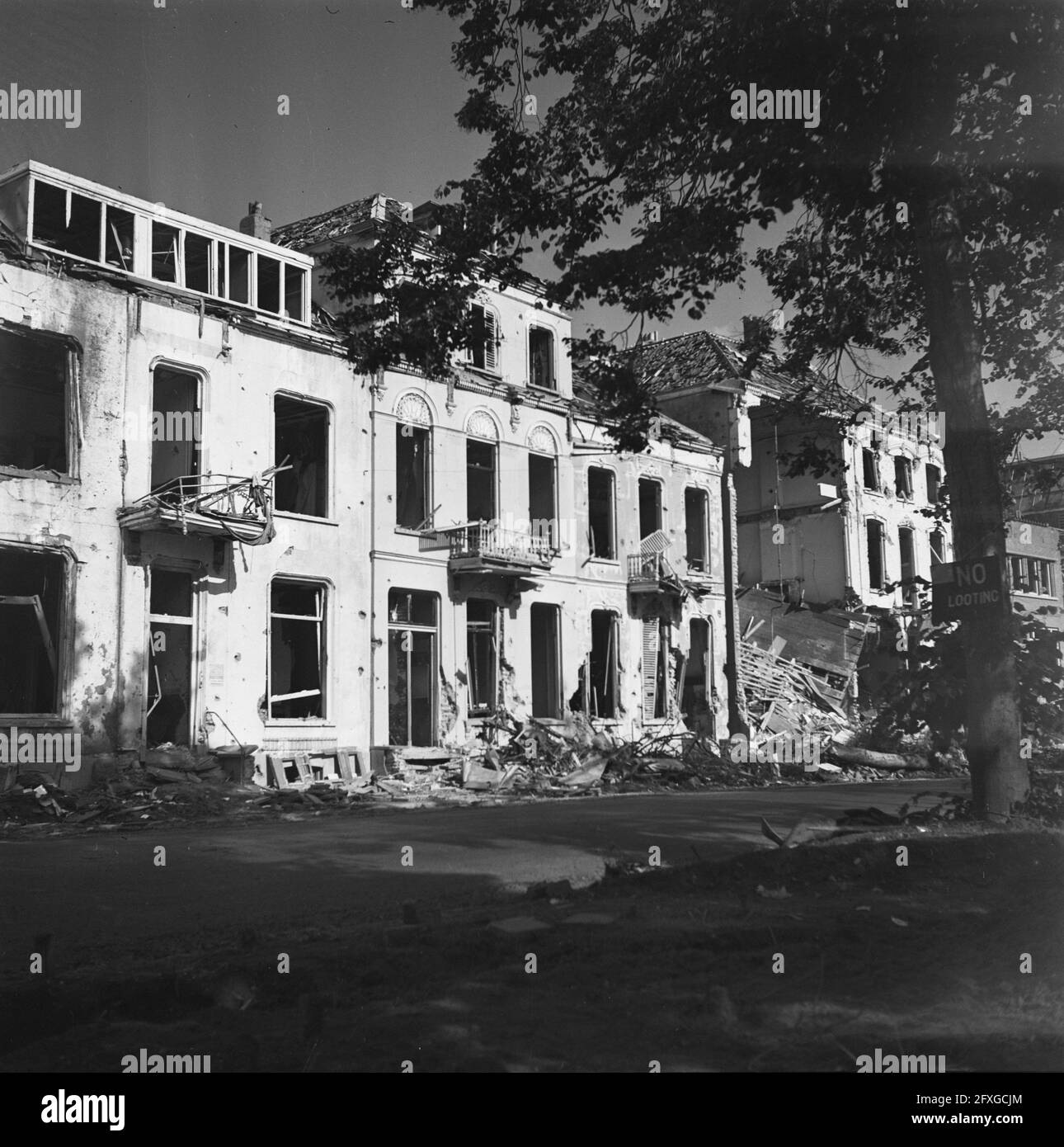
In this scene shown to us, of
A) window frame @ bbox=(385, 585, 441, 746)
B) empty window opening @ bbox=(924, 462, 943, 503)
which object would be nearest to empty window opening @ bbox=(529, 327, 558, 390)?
window frame @ bbox=(385, 585, 441, 746)

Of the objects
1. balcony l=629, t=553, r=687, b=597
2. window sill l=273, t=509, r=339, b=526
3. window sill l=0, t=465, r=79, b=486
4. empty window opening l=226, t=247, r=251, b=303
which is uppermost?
empty window opening l=226, t=247, r=251, b=303

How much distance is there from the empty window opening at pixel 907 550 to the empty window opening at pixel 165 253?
3014 cm

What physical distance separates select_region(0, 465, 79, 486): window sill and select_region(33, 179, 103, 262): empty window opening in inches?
151

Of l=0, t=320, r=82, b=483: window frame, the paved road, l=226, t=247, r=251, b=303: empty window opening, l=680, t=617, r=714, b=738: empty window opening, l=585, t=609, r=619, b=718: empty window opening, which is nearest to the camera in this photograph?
the paved road

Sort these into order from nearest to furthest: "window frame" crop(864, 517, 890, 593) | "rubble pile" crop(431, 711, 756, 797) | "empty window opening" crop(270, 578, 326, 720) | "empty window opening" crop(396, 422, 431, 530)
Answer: "empty window opening" crop(270, 578, 326, 720) → "rubble pile" crop(431, 711, 756, 797) → "empty window opening" crop(396, 422, 431, 530) → "window frame" crop(864, 517, 890, 593)

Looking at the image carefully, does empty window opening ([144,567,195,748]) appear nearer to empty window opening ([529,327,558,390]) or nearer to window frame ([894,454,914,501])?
empty window opening ([529,327,558,390])

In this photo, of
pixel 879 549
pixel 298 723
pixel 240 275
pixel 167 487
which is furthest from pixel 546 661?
pixel 879 549

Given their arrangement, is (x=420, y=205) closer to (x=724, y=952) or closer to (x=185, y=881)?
(x=185, y=881)

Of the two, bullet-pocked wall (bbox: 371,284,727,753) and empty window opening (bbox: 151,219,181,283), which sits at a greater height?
empty window opening (bbox: 151,219,181,283)

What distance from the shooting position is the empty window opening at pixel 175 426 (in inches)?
856

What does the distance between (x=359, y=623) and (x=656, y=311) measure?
13.5 metres

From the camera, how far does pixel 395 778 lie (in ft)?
77.5

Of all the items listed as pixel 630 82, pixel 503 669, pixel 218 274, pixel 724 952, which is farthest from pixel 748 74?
pixel 503 669

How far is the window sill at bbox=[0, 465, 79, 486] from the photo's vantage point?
18.9 meters
